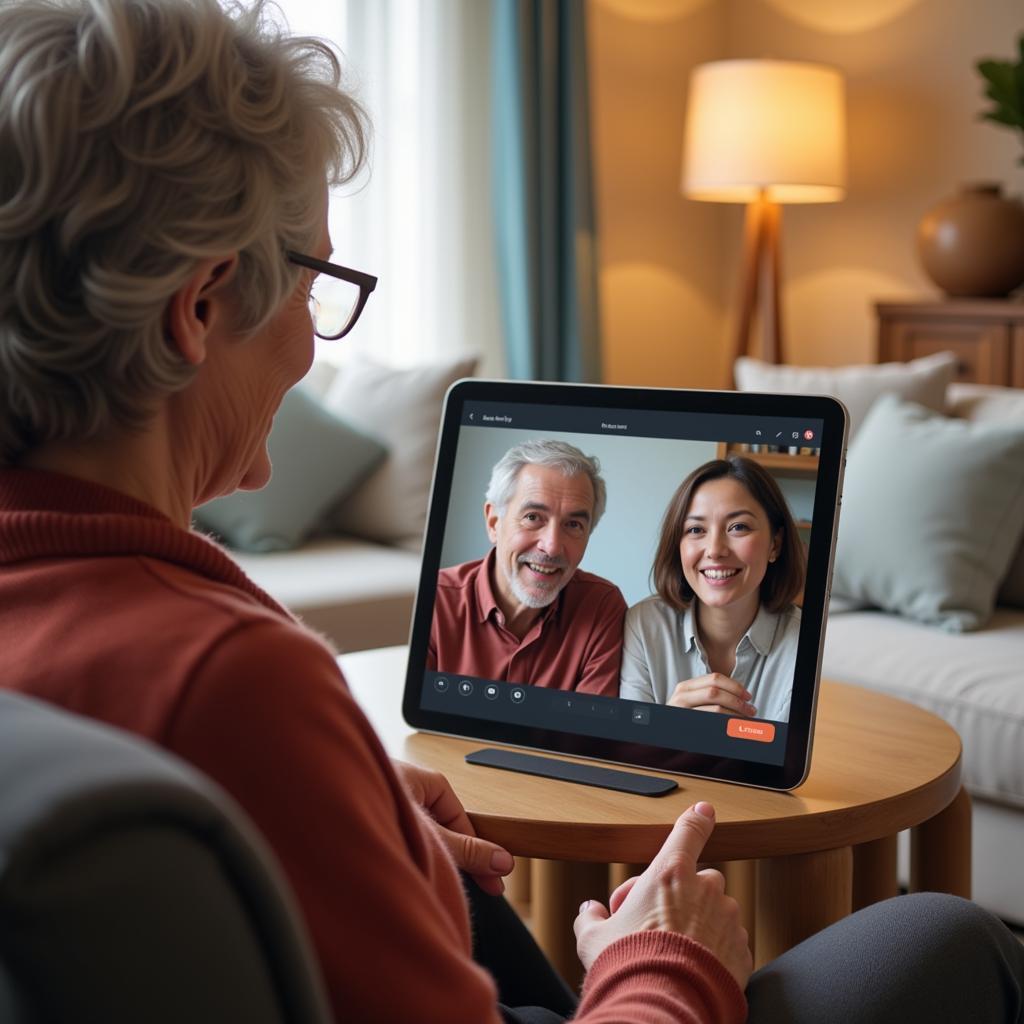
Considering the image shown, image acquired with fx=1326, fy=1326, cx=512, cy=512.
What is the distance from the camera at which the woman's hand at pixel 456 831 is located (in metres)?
1.10

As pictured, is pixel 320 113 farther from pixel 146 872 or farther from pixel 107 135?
pixel 146 872

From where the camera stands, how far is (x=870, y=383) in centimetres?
291

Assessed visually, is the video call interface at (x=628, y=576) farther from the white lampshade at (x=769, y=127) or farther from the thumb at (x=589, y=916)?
the white lampshade at (x=769, y=127)

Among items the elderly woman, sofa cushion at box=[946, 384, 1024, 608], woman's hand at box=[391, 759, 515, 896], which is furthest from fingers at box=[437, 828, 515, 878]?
sofa cushion at box=[946, 384, 1024, 608]

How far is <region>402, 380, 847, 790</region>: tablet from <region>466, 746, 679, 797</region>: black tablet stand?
0.02m

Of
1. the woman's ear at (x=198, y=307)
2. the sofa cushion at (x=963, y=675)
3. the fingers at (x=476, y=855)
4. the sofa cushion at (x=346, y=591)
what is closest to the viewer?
the woman's ear at (x=198, y=307)

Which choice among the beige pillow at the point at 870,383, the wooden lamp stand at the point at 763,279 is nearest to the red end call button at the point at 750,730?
the beige pillow at the point at 870,383

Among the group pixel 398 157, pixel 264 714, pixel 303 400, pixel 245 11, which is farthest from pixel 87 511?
pixel 398 157

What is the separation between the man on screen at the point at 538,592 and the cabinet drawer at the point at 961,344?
8.89 ft

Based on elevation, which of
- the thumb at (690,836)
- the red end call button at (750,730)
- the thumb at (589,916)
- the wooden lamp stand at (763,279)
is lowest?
the thumb at (589,916)

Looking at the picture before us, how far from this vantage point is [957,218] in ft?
12.0

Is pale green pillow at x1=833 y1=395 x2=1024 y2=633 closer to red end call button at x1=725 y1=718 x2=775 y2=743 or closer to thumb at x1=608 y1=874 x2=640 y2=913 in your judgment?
red end call button at x1=725 y1=718 x2=775 y2=743

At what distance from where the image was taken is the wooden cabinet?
358 centimetres

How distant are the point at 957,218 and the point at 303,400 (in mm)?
1868
